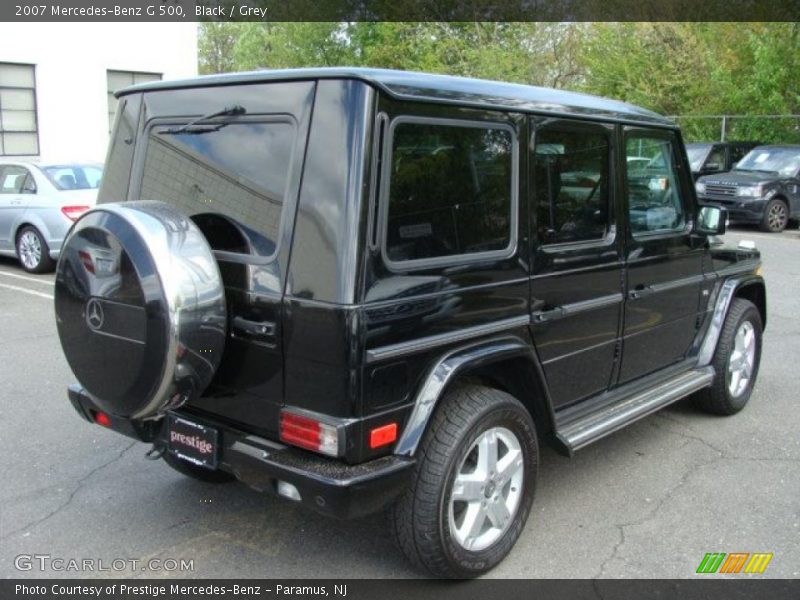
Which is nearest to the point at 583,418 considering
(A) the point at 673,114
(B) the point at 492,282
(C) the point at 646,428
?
(B) the point at 492,282

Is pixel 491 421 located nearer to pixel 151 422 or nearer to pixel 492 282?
pixel 492 282

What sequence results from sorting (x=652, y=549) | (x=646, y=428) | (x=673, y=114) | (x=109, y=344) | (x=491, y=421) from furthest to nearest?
(x=673, y=114)
(x=646, y=428)
(x=652, y=549)
(x=491, y=421)
(x=109, y=344)

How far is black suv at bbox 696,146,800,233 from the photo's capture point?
15.0m

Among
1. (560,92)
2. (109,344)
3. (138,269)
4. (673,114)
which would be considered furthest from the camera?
(673,114)

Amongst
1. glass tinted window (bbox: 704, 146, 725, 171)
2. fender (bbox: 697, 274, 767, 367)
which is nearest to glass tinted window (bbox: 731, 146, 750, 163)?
glass tinted window (bbox: 704, 146, 725, 171)

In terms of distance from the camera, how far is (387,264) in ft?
9.17

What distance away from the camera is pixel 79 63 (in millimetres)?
16641

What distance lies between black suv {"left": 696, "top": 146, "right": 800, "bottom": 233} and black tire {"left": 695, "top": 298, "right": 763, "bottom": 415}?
35.4 ft

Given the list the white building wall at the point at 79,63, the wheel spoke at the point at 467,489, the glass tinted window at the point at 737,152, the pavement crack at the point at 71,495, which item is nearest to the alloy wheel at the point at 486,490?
the wheel spoke at the point at 467,489

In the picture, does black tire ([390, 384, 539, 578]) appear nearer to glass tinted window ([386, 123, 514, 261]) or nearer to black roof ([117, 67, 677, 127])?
glass tinted window ([386, 123, 514, 261])

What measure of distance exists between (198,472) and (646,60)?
78.6 feet

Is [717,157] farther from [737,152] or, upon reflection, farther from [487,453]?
[487,453]

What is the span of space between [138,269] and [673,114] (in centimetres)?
2540

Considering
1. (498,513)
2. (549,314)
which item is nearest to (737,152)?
(549,314)
